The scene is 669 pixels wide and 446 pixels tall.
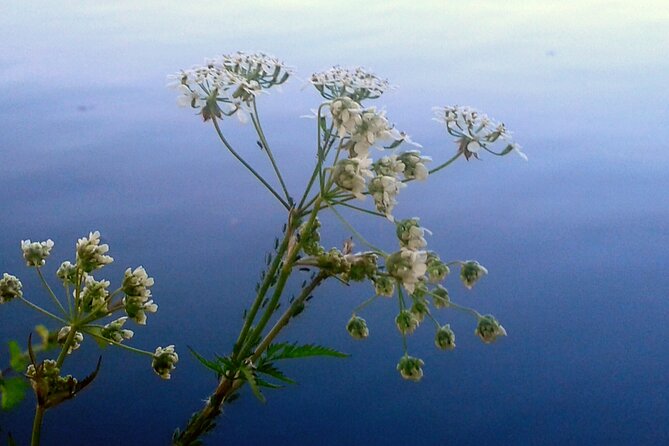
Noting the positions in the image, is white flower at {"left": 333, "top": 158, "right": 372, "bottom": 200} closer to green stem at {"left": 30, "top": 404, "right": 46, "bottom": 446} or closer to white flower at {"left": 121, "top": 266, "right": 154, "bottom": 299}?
white flower at {"left": 121, "top": 266, "right": 154, "bottom": 299}

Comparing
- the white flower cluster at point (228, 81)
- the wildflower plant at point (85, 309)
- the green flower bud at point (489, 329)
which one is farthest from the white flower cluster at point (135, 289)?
the green flower bud at point (489, 329)

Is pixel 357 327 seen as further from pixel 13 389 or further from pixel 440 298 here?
pixel 13 389

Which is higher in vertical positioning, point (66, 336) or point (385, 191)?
point (385, 191)

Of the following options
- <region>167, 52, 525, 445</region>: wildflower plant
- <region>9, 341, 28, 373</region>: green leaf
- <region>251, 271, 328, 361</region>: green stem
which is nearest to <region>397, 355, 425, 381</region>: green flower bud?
<region>167, 52, 525, 445</region>: wildflower plant

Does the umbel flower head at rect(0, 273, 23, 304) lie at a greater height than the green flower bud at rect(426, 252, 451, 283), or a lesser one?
lesser

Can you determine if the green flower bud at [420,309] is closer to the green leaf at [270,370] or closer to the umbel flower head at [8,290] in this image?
the green leaf at [270,370]

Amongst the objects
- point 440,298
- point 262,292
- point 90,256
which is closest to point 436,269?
point 440,298

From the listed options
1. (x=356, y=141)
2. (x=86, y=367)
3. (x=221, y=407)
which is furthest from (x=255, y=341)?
(x=86, y=367)
